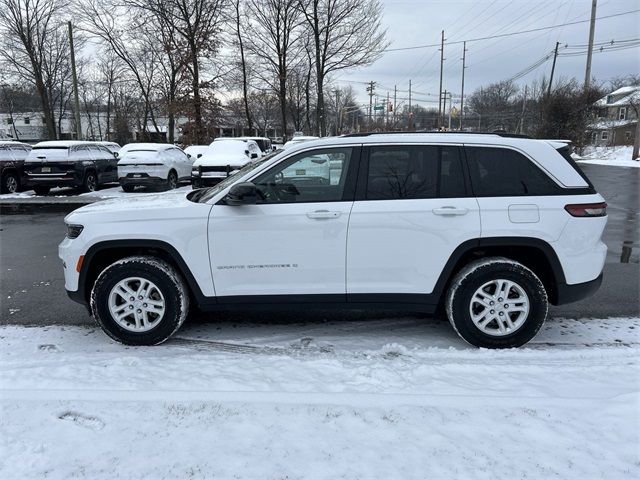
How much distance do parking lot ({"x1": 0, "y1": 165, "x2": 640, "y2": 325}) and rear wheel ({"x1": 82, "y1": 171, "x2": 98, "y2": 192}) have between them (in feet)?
9.92

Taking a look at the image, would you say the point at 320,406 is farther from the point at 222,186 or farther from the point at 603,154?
the point at 603,154

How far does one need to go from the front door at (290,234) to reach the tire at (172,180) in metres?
12.9

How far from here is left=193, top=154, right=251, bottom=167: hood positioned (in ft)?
50.1

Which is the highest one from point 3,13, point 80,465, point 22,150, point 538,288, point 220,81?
point 3,13

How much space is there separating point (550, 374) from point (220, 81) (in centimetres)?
3155

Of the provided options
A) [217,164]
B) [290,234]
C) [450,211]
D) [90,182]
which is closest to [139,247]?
[290,234]

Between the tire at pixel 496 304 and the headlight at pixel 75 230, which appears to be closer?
the tire at pixel 496 304

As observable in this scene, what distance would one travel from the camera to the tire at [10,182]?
15719 millimetres

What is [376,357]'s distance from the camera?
390 cm

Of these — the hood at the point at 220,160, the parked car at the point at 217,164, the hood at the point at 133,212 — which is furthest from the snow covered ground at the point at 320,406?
the hood at the point at 220,160

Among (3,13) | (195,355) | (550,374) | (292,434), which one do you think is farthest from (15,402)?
(3,13)

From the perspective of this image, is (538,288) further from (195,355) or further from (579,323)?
(195,355)

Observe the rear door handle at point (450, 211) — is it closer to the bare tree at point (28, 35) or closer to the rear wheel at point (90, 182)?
the rear wheel at point (90, 182)

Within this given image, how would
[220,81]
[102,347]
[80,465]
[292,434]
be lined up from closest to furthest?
[80,465] → [292,434] → [102,347] → [220,81]
